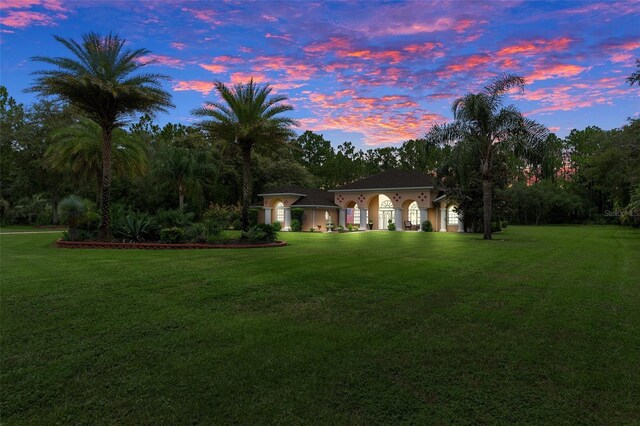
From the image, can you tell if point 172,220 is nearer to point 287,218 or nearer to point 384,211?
point 287,218

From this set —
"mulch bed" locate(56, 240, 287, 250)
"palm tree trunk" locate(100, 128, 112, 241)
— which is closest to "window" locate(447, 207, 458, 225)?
"mulch bed" locate(56, 240, 287, 250)

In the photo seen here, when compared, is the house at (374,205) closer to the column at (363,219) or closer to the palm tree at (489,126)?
the column at (363,219)

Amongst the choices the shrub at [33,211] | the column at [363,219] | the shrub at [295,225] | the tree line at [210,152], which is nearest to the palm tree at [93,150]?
the tree line at [210,152]

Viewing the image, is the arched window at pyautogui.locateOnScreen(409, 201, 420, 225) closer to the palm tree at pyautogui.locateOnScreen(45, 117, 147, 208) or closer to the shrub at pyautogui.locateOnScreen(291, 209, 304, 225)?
the shrub at pyautogui.locateOnScreen(291, 209, 304, 225)

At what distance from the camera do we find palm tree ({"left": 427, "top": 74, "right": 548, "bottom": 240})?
73.7ft

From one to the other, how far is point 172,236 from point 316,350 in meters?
14.4

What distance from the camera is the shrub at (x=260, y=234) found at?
18234mm

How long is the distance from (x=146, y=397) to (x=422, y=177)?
37787mm

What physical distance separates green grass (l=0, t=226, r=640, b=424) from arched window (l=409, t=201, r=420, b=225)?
29.9 m

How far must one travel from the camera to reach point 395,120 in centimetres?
3588

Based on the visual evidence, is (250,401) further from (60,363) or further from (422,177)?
(422,177)

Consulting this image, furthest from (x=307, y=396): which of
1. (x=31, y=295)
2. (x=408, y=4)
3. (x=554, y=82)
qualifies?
(x=554, y=82)

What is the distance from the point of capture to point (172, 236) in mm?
17203

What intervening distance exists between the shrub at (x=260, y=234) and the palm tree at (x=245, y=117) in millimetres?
1076
